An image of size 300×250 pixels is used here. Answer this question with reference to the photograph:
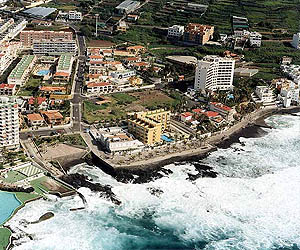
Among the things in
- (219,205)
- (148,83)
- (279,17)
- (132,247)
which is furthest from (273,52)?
(132,247)

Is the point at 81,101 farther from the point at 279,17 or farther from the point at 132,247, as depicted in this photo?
the point at 279,17

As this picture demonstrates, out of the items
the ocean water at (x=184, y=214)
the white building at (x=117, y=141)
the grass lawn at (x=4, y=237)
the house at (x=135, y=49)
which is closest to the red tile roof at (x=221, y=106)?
the ocean water at (x=184, y=214)

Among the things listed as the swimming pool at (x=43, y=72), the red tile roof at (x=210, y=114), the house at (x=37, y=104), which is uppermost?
the swimming pool at (x=43, y=72)

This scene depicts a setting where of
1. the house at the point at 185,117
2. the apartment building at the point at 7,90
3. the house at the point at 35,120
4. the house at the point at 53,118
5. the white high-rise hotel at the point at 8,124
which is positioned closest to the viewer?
the white high-rise hotel at the point at 8,124

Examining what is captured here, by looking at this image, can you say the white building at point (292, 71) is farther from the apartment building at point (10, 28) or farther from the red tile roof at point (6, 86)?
the apartment building at point (10, 28)

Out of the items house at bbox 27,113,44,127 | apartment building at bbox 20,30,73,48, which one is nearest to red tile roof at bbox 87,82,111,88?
house at bbox 27,113,44,127

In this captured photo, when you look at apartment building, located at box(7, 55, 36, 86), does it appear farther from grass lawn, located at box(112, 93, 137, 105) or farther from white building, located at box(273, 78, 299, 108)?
white building, located at box(273, 78, 299, 108)
